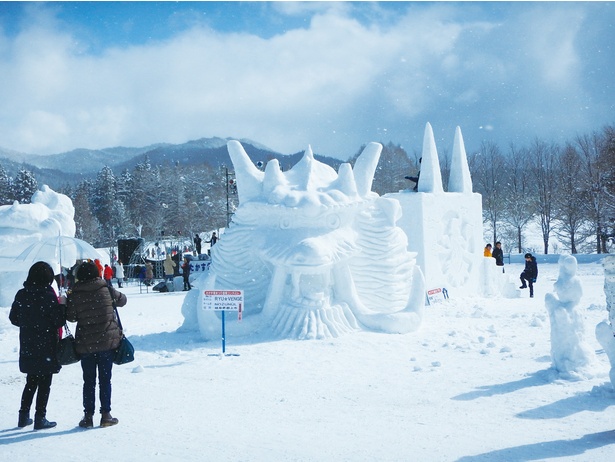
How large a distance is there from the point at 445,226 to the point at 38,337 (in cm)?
1039

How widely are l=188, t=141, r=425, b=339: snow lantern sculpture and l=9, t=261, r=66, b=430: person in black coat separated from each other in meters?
3.69

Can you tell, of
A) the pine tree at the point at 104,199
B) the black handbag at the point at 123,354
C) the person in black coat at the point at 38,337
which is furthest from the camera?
the pine tree at the point at 104,199

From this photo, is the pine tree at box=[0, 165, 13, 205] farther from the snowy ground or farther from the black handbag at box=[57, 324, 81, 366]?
the black handbag at box=[57, 324, 81, 366]

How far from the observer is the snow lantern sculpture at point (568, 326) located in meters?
5.89

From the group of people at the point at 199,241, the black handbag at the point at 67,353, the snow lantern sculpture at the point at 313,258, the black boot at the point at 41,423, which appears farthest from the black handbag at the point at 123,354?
the group of people at the point at 199,241

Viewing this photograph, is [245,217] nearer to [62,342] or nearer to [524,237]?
[62,342]

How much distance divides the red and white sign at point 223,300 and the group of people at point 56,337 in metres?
3.11

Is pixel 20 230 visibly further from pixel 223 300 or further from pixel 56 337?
pixel 56 337

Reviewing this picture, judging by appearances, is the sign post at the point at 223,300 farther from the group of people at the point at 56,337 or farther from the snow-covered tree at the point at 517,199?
the snow-covered tree at the point at 517,199

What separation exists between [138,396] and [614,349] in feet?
14.6

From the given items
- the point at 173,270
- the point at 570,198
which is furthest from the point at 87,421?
the point at 570,198

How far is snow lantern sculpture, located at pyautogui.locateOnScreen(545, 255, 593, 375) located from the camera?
19.3 feet

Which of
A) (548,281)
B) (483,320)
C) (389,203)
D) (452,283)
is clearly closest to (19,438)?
(389,203)

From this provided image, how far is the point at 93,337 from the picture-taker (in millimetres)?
4633
